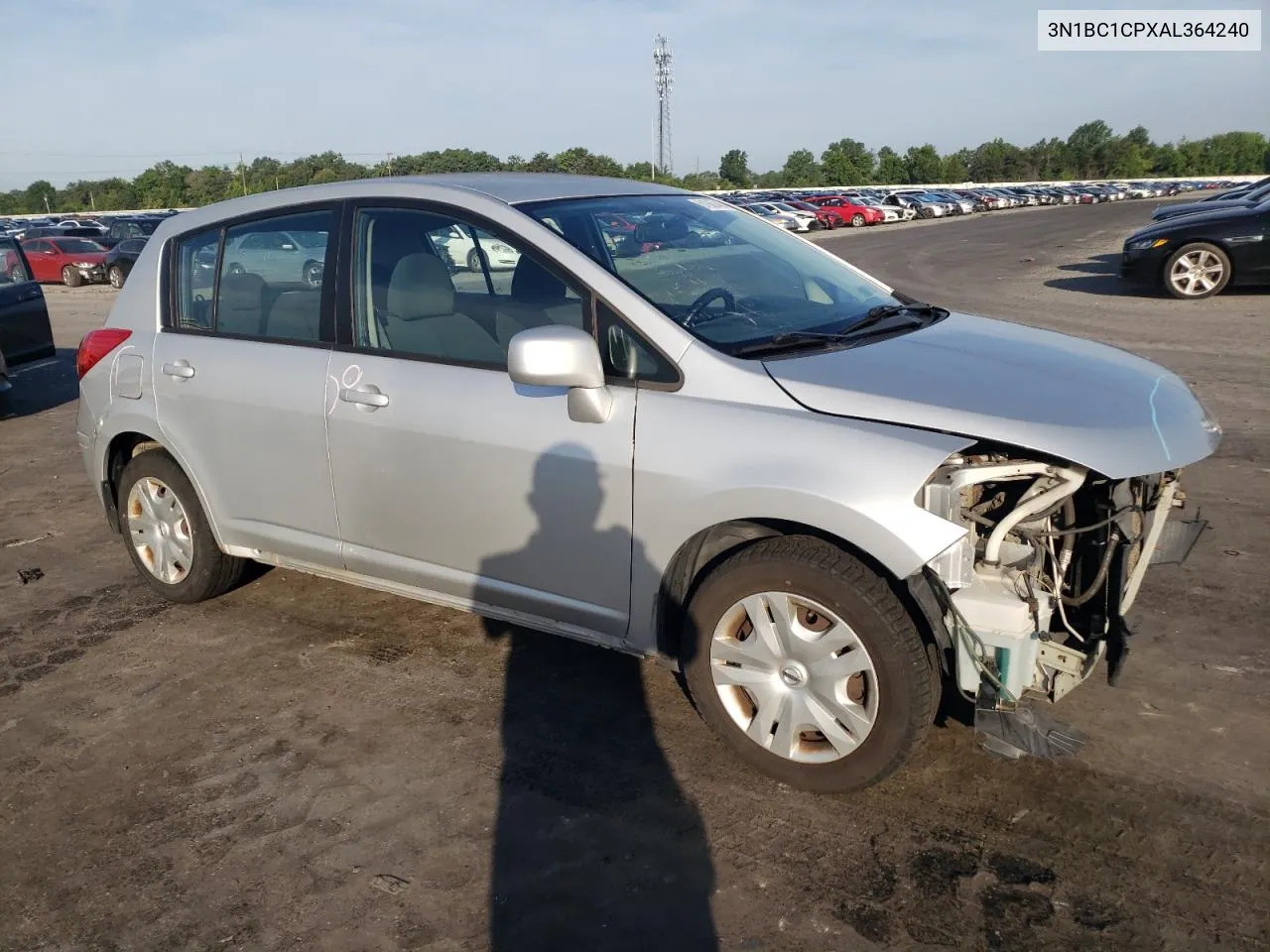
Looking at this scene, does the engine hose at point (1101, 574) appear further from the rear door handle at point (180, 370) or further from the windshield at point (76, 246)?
the windshield at point (76, 246)

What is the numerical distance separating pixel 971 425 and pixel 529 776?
178cm

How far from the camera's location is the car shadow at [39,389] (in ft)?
33.7

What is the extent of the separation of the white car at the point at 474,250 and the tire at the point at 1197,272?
494 inches

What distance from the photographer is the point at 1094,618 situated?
3152 millimetres

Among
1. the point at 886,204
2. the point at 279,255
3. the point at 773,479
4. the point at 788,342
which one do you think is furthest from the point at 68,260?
the point at 886,204

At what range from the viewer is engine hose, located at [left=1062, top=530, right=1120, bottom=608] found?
3.06 m

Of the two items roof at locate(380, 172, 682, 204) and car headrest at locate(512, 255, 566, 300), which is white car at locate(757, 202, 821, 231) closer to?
roof at locate(380, 172, 682, 204)

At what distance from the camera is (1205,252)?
13336mm

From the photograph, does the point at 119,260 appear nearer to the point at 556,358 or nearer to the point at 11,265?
the point at 11,265

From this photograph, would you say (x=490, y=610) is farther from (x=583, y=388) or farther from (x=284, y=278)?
(x=284, y=278)

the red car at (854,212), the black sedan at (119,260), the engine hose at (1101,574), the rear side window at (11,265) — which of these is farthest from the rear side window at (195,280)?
the red car at (854,212)

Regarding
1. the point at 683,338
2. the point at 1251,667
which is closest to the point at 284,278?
the point at 683,338

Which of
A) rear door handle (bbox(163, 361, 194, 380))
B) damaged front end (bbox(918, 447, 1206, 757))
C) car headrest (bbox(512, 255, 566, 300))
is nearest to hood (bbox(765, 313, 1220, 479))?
damaged front end (bbox(918, 447, 1206, 757))

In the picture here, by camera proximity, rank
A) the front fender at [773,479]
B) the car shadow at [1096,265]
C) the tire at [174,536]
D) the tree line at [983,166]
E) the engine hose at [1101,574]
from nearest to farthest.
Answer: the front fender at [773,479], the engine hose at [1101,574], the tire at [174,536], the car shadow at [1096,265], the tree line at [983,166]
